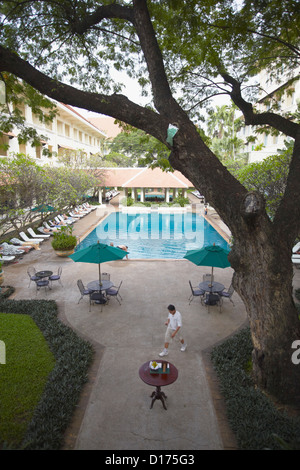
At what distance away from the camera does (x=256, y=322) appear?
5.23m

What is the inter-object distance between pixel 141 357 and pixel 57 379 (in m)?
2.06

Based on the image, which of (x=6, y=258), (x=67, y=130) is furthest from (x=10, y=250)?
(x=67, y=130)

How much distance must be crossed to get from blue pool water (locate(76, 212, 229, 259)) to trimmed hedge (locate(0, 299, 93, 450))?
9.78 m

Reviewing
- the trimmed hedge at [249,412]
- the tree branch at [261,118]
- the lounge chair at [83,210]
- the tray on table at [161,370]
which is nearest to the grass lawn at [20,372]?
the tray on table at [161,370]

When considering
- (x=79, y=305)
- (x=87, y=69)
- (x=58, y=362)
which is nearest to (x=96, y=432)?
(x=58, y=362)

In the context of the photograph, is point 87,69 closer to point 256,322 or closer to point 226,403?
point 256,322

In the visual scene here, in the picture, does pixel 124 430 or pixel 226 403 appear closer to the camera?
pixel 124 430

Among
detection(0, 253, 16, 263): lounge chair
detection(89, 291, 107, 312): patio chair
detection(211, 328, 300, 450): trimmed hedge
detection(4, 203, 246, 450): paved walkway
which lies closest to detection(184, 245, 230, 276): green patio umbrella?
detection(4, 203, 246, 450): paved walkway

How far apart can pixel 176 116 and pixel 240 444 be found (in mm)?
5522

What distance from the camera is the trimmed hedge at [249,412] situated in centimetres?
446

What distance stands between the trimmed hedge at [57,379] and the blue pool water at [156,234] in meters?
9.78

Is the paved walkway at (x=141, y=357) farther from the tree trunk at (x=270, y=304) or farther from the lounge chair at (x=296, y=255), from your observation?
the lounge chair at (x=296, y=255)

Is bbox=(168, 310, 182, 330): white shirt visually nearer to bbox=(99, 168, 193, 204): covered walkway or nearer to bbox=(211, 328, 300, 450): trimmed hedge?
bbox=(211, 328, 300, 450): trimmed hedge

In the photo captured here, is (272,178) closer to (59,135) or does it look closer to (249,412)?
(249,412)
